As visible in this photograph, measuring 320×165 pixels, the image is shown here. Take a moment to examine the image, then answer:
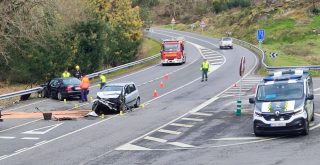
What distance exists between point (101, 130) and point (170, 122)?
10.7 feet

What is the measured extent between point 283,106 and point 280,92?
1.32 m

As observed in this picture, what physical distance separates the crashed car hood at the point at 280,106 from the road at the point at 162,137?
3.41ft

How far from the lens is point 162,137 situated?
71.6 ft

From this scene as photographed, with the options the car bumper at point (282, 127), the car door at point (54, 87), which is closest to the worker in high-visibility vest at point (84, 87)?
the car door at point (54, 87)

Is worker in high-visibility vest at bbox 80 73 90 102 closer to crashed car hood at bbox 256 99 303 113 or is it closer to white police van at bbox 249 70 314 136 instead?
white police van at bbox 249 70 314 136

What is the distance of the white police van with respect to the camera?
20.1 m

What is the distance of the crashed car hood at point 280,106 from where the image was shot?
20.5 metres

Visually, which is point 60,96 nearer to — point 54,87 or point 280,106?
point 54,87

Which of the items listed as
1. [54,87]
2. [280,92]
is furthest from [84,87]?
[280,92]

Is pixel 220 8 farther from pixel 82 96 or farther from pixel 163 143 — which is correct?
pixel 163 143

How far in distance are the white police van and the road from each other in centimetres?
45

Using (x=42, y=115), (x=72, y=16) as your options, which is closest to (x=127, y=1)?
(x=72, y=16)

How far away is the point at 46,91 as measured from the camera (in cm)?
3681

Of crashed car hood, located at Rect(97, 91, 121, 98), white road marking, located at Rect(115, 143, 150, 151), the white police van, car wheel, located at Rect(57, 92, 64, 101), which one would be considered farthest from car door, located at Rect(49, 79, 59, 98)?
the white police van
